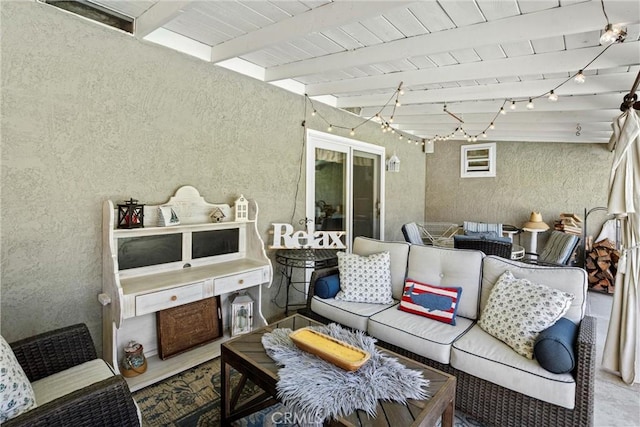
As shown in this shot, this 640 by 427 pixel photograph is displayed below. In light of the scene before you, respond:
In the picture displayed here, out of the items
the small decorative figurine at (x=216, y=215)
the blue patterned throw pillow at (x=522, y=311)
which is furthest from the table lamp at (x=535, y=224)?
the small decorative figurine at (x=216, y=215)

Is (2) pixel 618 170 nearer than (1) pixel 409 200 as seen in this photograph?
Yes

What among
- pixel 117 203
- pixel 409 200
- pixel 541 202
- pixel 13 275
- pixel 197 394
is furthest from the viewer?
pixel 409 200

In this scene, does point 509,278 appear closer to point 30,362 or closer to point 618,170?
point 618,170

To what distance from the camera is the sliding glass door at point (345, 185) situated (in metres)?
4.09

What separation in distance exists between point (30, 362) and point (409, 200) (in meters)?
5.74

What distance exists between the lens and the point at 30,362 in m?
1.67

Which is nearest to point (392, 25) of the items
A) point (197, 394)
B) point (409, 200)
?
point (197, 394)

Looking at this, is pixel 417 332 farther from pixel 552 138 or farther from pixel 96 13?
pixel 552 138

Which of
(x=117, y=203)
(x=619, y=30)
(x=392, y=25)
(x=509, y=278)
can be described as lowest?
(x=509, y=278)

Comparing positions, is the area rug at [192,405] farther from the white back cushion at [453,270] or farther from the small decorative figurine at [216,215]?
the small decorative figurine at [216,215]

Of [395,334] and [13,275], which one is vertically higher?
[13,275]

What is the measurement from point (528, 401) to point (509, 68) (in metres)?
2.46

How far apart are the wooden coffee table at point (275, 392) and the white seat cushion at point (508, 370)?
0.46 m

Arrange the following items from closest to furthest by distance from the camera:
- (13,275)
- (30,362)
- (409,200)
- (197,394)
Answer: (30,362) < (13,275) < (197,394) < (409,200)
